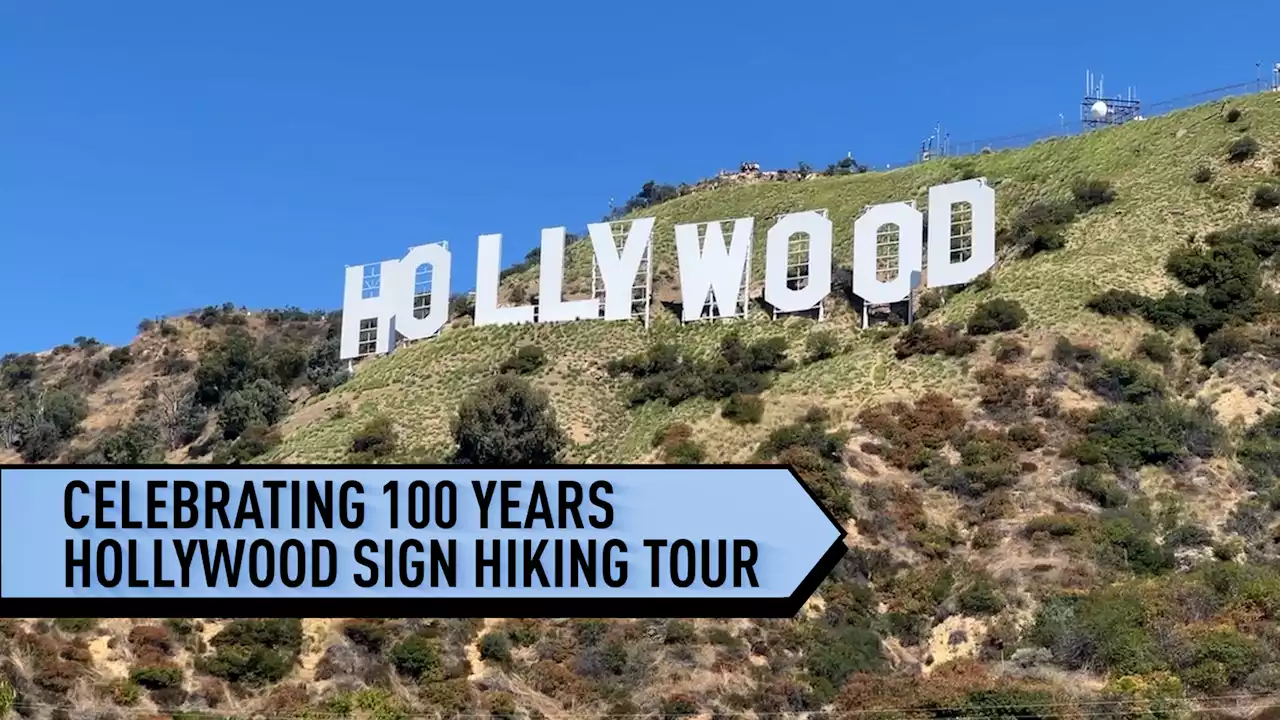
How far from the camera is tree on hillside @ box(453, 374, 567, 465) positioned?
53.1m

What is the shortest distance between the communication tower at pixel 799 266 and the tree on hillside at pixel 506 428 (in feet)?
40.0

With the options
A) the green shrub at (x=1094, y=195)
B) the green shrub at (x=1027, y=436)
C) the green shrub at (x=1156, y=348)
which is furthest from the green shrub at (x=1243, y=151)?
the green shrub at (x=1027, y=436)

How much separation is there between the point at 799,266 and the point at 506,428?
1564 centimetres

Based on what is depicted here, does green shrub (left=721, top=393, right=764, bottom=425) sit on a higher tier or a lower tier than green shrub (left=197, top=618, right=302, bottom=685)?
higher

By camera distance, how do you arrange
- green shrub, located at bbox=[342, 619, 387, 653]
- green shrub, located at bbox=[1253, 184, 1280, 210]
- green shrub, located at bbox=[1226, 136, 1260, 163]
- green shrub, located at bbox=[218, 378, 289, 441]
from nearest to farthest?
green shrub, located at bbox=[342, 619, 387, 653] < green shrub, located at bbox=[1253, 184, 1280, 210] < green shrub, located at bbox=[1226, 136, 1260, 163] < green shrub, located at bbox=[218, 378, 289, 441]

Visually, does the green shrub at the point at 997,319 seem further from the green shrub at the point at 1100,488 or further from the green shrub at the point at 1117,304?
the green shrub at the point at 1100,488

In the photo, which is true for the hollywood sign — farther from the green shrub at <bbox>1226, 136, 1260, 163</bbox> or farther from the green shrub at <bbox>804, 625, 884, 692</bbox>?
the green shrub at <bbox>804, 625, 884, 692</bbox>

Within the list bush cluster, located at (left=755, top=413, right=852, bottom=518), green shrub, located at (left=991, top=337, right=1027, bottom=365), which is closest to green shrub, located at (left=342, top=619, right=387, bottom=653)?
bush cluster, located at (left=755, top=413, right=852, bottom=518)

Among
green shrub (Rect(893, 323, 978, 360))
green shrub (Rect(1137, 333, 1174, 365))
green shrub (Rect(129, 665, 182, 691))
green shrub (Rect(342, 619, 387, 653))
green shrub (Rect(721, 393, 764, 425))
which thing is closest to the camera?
green shrub (Rect(129, 665, 182, 691))

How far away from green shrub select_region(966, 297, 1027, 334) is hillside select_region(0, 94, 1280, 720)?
0.40 ft

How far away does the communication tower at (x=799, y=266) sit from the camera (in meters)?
61.8

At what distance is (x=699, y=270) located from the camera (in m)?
61.7

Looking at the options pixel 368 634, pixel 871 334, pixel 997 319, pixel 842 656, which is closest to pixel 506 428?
pixel 368 634

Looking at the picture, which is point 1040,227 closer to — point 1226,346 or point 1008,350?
point 1008,350
